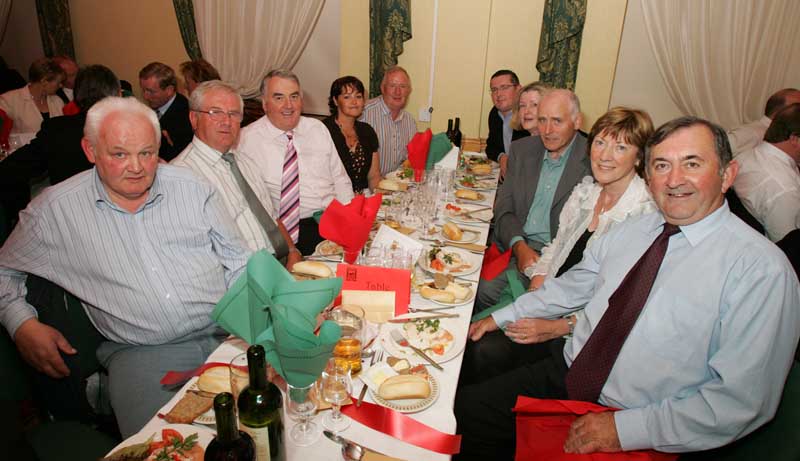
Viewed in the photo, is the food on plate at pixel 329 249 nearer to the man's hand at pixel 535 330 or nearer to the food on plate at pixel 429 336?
the food on plate at pixel 429 336

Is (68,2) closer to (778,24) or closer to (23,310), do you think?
(23,310)

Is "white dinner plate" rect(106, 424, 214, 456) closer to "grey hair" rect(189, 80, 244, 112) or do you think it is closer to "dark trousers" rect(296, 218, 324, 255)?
"grey hair" rect(189, 80, 244, 112)

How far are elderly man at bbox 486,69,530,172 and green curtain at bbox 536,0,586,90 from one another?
Result: 1.40ft

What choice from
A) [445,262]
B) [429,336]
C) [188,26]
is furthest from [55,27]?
[429,336]

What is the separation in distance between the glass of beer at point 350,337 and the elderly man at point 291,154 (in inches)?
67.5

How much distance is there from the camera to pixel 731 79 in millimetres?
4629

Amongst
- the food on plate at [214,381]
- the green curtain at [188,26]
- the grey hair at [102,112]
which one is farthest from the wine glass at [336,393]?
the green curtain at [188,26]

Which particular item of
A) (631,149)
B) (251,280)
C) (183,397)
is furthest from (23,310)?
(631,149)

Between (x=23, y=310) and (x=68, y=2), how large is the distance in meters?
6.28

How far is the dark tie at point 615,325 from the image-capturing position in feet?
4.92

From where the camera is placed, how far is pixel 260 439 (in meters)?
0.94

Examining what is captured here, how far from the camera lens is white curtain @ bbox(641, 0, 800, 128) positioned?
450cm

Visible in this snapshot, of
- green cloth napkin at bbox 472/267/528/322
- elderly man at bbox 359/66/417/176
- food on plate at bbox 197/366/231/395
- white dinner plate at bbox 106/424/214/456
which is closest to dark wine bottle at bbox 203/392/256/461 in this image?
white dinner plate at bbox 106/424/214/456

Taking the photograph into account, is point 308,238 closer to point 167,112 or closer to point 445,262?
point 445,262
